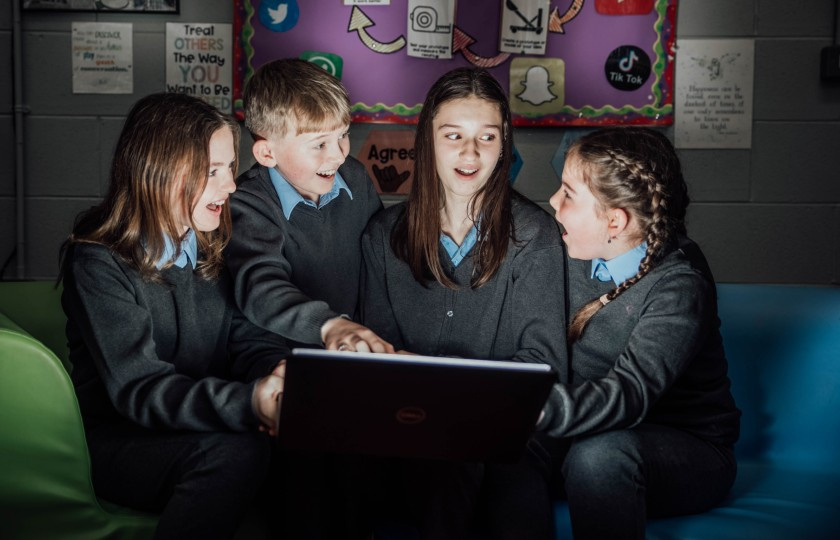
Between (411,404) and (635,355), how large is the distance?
1.52ft

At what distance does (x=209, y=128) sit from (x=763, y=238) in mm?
1829

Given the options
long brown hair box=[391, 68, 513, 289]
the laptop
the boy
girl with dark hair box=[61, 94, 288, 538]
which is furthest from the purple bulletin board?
the laptop

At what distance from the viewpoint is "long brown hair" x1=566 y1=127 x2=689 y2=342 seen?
1.53 meters

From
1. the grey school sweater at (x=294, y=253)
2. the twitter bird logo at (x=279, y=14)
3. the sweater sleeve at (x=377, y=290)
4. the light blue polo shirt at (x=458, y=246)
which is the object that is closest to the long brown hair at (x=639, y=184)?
the light blue polo shirt at (x=458, y=246)

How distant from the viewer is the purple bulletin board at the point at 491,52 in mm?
2559

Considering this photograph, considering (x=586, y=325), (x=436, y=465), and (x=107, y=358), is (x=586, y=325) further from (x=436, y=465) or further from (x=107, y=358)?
(x=107, y=358)

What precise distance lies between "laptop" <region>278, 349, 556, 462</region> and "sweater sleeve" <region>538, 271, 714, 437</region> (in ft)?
0.58

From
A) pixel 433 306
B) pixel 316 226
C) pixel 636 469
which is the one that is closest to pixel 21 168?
pixel 316 226

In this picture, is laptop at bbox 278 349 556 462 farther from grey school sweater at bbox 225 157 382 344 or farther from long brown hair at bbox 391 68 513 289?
long brown hair at bbox 391 68 513 289

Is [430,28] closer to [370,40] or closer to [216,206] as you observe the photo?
[370,40]

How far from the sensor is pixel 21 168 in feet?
8.52

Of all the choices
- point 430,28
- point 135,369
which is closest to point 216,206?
point 135,369

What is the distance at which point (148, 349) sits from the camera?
1.38 meters

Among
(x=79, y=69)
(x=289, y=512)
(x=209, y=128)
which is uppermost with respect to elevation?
(x=79, y=69)
